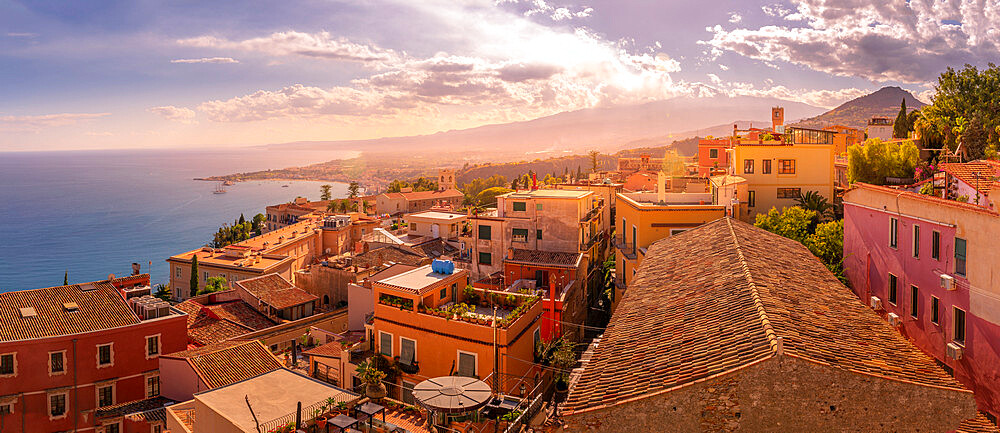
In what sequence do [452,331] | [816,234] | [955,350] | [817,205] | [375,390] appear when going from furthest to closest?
[817,205]
[816,234]
[452,331]
[375,390]
[955,350]

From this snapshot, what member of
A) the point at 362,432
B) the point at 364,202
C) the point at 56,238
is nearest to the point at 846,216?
the point at 362,432

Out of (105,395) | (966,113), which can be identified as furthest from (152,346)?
(966,113)

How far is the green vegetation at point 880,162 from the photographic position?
2456cm

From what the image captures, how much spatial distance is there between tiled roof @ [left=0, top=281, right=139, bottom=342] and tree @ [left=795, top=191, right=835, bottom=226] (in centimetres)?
2775

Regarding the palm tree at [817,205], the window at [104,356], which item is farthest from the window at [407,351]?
the palm tree at [817,205]

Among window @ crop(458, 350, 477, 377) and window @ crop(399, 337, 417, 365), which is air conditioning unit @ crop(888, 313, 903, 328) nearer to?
window @ crop(458, 350, 477, 377)

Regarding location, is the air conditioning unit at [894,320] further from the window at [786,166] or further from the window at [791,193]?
the window at [786,166]

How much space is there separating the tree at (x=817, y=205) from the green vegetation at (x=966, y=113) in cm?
717

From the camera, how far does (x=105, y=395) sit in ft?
80.2

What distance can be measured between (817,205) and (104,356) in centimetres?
2899

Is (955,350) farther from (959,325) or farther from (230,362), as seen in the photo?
(230,362)

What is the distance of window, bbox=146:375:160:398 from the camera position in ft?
83.6

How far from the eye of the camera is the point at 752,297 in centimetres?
804

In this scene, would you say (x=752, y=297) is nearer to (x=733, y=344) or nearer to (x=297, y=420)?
(x=733, y=344)
